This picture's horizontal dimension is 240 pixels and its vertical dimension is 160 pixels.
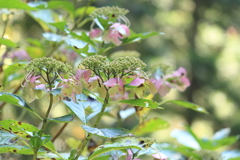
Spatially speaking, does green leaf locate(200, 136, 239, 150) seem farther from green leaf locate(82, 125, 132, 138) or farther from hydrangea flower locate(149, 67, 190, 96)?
green leaf locate(82, 125, 132, 138)

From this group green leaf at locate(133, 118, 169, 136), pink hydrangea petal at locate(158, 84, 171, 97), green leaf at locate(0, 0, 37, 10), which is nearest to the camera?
green leaf at locate(0, 0, 37, 10)

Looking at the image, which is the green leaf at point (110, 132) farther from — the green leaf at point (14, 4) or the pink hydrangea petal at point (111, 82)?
the green leaf at point (14, 4)

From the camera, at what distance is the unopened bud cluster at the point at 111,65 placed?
0.44 meters

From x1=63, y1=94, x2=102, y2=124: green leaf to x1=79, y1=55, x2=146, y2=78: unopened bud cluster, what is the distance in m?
0.06

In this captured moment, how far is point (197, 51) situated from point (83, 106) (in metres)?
4.61

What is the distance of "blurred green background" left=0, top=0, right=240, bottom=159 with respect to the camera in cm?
443

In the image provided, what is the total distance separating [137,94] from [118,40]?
148 mm

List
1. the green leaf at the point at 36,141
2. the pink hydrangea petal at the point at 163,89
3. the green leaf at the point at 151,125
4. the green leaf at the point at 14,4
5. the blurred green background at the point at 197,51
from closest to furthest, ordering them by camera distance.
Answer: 1. the green leaf at the point at 36,141
2. the green leaf at the point at 14,4
3. the pink hydrangea petal at the point at 163,89
4. the green leaf at the point at 151,125
5. the blurred green background at the point at 197,51

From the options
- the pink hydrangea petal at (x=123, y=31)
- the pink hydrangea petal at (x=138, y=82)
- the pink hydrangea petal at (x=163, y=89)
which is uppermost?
the pink hydrangea petal at (x=123, y=31)

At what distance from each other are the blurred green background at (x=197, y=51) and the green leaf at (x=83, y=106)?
3474 mm

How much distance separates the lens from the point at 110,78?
1.47 feet

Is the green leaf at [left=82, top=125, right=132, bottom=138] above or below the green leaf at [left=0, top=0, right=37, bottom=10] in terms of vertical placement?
below

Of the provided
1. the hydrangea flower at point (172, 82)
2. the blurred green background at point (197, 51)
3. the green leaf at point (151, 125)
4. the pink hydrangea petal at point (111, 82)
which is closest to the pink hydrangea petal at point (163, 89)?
the hydrangea flower at point (172, 82)

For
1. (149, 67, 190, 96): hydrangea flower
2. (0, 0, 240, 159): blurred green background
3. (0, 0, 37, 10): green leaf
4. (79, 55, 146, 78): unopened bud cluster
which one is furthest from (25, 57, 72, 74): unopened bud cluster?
(0, 0, 240, 159): blurred green background
